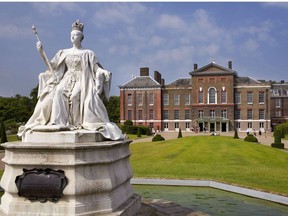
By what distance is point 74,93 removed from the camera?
6.42m

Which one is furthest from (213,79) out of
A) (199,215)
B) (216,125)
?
(199,215)

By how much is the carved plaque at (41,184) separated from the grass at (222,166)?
6.69 metres

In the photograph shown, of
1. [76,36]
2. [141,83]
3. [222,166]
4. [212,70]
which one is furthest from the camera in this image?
[141,83]

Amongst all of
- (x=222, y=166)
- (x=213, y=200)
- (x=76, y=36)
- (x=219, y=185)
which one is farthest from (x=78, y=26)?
(x=222, y=166)

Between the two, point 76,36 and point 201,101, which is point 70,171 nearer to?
point 76,36

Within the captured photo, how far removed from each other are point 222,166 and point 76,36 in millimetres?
10861

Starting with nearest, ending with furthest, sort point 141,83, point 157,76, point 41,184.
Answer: point 41,184
point 141,83
point 157,76

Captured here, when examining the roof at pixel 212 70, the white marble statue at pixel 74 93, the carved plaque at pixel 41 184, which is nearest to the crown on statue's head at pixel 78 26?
the white marble statue at pixel 74 93

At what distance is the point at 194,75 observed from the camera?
60.0 m

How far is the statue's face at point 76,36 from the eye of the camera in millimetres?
6809

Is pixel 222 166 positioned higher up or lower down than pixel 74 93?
lower down

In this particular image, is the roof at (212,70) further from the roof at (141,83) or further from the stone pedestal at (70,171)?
the stone pedestal at (70,171)

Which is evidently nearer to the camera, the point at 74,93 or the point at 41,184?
the point at 41,184

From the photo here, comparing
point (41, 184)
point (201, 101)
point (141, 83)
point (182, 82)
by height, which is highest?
point (182, 82)
